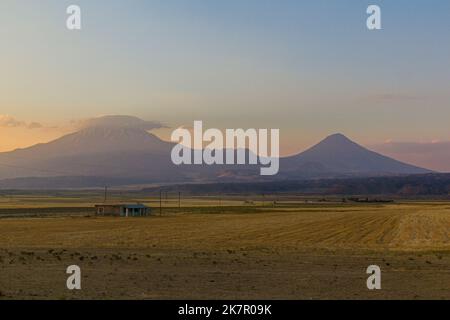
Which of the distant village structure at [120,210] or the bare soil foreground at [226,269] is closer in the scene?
the bare soil foreground at [226,269]

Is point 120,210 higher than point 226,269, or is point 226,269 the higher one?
point 120,210

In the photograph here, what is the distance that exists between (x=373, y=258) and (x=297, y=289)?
12517mm

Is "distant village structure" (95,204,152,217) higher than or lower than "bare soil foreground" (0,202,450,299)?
higher

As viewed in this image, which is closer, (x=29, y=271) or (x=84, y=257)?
(x=29, y=271)

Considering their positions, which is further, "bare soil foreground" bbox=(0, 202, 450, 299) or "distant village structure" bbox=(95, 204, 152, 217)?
"distant village structure" bbox=(95, 204, 152, 217)

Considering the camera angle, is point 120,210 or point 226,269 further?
point 120,210

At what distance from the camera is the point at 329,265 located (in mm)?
28234

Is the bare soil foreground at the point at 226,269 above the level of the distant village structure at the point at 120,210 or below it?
below
